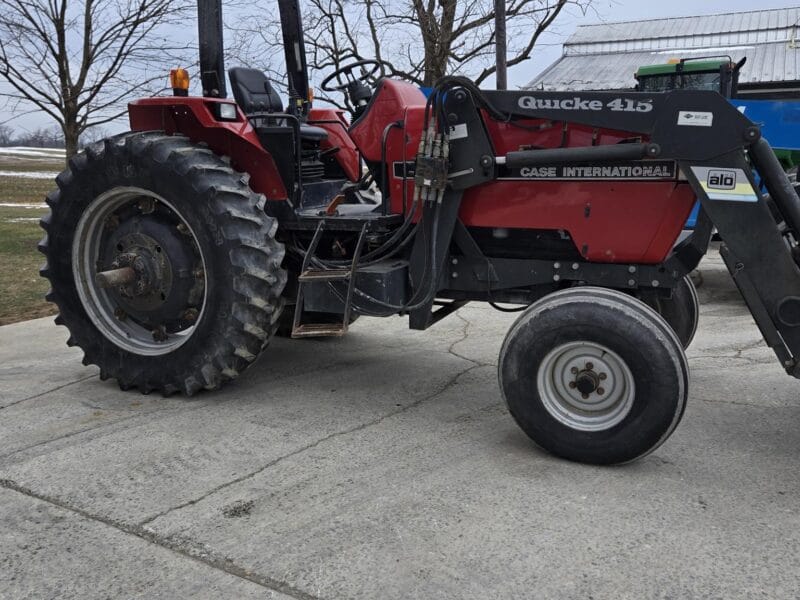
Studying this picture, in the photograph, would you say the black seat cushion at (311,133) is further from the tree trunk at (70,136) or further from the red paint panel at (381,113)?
the tree trunk at (70,136)

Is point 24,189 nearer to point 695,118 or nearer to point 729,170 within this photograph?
point 695,118

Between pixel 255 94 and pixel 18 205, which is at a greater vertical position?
pixel 255 94

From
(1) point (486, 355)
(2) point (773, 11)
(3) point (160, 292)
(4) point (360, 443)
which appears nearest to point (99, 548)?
(4) point (360, 443)

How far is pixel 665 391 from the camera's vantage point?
3.27m

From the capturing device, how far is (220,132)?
4.55 m

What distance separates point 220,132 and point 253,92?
88cm

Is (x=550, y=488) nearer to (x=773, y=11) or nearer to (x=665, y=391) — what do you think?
(x=665, y=391)

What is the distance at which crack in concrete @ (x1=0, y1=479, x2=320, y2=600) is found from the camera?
8.31ft

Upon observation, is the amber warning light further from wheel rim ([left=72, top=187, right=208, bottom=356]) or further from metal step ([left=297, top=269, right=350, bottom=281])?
metal step ([left=297, top=269, right=350, bottom=281])

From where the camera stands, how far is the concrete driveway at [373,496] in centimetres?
258

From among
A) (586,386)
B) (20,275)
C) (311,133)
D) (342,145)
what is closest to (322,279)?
(311,133)

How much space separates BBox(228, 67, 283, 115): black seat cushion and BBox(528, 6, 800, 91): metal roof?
17241 mm

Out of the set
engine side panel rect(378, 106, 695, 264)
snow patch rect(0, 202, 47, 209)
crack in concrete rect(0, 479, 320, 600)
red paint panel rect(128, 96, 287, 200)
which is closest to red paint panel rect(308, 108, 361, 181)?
red paint panel rect(128, 96, 287, 200)

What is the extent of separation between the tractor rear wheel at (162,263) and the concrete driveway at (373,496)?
282 mm
